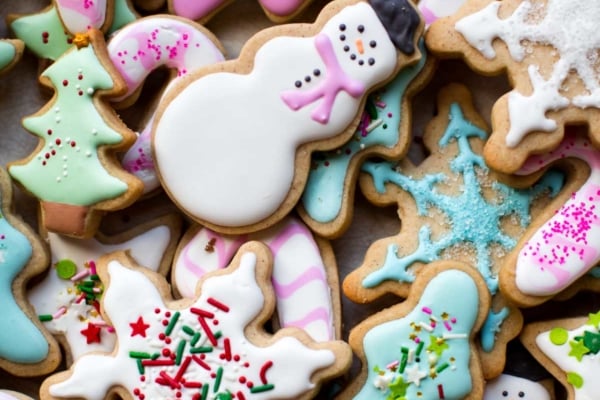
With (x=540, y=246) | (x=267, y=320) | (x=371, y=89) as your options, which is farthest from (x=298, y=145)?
(x=540, y=246)

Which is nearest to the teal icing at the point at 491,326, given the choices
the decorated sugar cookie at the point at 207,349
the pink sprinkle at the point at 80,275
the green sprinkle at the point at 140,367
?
the decorated sugar cookie at the point at 207,349

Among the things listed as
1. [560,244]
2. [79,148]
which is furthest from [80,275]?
[560,244]

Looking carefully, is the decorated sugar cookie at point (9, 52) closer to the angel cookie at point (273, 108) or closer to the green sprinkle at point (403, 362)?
the angel cookie at point (273, 108)

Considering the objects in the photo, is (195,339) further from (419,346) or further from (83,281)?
(419,346)

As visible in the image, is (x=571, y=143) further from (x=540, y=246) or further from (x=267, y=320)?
(x=267, y=320)

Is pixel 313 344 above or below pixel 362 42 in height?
below
